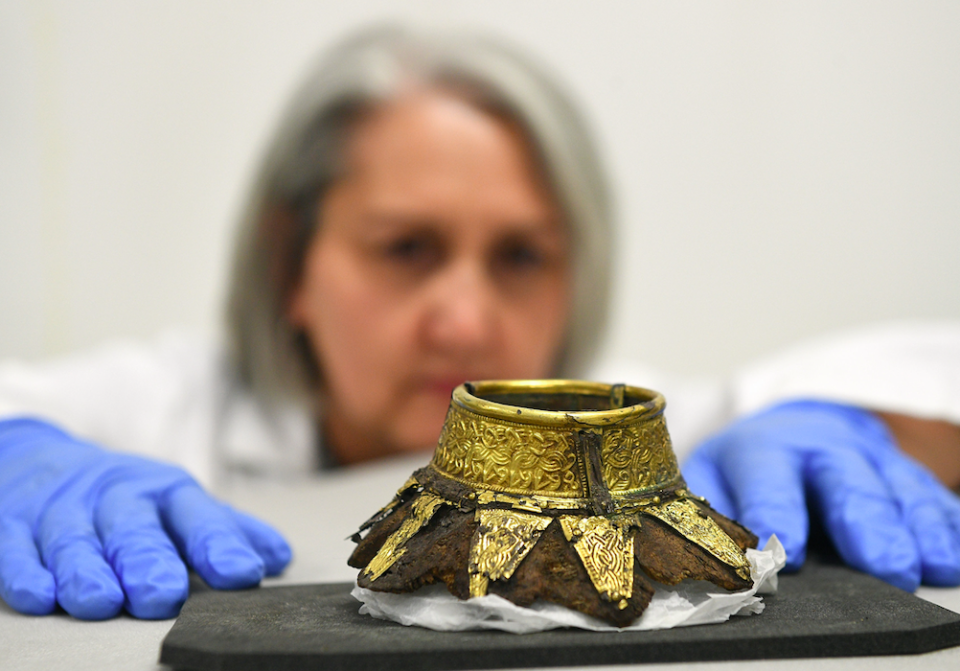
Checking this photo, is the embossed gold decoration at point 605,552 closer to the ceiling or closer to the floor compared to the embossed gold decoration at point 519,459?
closer to the floor

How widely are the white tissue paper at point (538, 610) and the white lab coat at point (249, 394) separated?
923 mm

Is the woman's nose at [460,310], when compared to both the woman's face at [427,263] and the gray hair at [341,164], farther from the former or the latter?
the gray hair at [341,164]

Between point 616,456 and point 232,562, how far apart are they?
18.3 inches

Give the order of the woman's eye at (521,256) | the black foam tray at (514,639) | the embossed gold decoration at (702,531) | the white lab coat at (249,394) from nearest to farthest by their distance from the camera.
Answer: the black foam tray at (514,639), the embossed gold decoration at (702,531), the white lab coat at (249,394), the woman's eye at (521,256)

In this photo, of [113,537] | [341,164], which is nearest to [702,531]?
[113,537]

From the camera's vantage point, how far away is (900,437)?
1.69m

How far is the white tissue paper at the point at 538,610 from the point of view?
78 centimetres

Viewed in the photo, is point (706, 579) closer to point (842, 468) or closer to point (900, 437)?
point (842, 468)

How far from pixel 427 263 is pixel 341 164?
32cm

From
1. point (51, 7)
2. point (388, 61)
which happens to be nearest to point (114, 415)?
point (388, 61)

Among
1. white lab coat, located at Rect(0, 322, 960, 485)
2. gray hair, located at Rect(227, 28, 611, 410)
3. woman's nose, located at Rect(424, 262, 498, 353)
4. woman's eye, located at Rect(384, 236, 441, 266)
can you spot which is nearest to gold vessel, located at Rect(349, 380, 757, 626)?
white lab coat, located at Rect(0, 322, 960, 485)

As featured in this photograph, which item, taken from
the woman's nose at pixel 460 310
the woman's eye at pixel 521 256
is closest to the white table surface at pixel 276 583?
the woman's nose at pixel 460 310

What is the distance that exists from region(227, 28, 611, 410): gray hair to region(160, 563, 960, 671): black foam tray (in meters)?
1.41

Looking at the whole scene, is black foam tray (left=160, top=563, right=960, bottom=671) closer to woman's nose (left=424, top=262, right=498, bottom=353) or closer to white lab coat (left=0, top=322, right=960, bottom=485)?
white lab coat (left=0, top=322, right=960, bottom=485)
